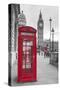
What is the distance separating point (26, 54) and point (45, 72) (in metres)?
0.74

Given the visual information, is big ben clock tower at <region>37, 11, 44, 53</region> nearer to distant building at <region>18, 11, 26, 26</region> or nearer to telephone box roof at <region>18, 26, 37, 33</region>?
telephone box roof at <region>18, 26, 37, 33</region>

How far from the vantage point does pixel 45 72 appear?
8.83 m

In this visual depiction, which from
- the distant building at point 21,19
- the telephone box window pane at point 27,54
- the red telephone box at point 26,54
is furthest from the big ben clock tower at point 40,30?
Result: the distant building at point 21,19

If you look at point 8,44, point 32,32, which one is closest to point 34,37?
point 32,32

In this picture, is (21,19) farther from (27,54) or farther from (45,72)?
(45,72)

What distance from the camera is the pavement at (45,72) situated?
869 cm

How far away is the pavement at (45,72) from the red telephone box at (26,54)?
0.14 m

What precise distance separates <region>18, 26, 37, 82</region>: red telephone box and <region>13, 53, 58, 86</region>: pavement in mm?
143

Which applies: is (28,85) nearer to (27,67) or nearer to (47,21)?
(27,67)

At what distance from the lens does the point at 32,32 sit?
28.0 ft

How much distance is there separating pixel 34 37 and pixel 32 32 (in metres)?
0.13

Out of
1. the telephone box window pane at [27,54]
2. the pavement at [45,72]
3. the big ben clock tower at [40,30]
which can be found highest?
the big ben clock tower at [40,30]

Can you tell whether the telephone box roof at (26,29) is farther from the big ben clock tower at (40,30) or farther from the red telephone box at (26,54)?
the big ben clock tower at (40,30)

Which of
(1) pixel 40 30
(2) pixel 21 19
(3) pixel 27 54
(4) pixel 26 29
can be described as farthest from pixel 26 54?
(2) pixel 21 19
